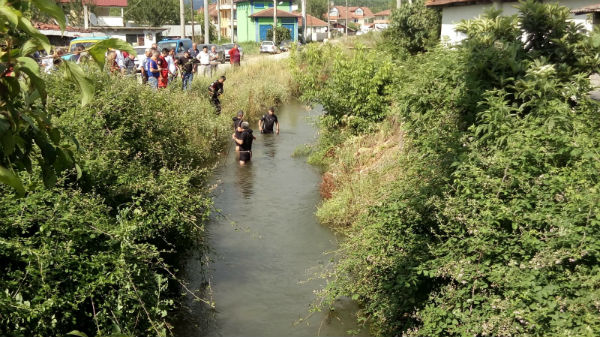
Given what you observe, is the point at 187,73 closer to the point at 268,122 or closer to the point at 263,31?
the point at 268,122

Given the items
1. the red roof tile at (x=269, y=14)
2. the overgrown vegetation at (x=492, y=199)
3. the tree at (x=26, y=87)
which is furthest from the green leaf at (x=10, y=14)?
the red roof tile at (x=269, y=14)

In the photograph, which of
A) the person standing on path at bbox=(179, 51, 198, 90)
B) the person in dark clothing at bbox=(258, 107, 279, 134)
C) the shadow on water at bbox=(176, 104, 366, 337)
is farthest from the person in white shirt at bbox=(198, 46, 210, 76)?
the shadow on water at bbox=(176, 104, 366, 337)

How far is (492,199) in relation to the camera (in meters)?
6.64

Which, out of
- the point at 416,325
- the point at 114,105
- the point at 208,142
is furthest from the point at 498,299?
the point at 208,142

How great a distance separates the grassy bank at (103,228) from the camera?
19.5ft

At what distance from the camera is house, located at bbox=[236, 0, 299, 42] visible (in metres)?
72.2

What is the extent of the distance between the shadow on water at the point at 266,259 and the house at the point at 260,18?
57902 millimetres

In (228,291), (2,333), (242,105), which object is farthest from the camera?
(242,105)

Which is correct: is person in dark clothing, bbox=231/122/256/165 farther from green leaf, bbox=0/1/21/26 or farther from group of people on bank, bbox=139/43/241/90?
green leaf, bbox=0/1/21/26

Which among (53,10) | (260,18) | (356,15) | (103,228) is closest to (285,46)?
(260,18)

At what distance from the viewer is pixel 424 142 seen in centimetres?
882

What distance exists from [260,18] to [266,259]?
6563 centimetres

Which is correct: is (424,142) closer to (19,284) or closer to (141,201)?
(141,201)

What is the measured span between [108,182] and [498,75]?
5.46 metres
